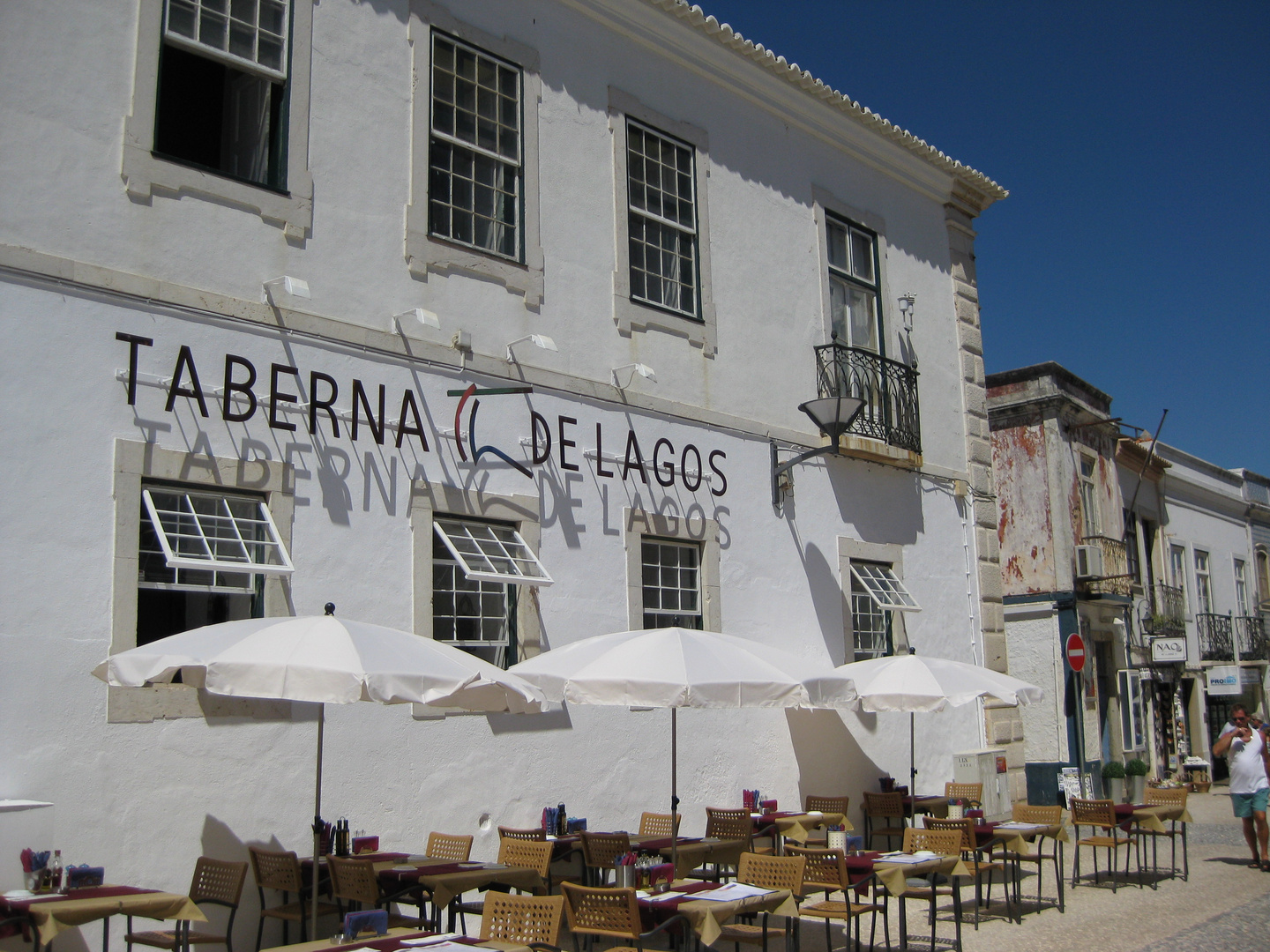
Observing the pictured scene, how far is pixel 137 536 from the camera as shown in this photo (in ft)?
21.6

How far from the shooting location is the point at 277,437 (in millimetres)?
7355

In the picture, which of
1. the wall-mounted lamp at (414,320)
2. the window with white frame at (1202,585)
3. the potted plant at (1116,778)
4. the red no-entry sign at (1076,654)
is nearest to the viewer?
the wall-mounted lamp at (414,320)

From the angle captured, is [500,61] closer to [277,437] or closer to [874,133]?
[277,437]

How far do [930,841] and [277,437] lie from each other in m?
5.06

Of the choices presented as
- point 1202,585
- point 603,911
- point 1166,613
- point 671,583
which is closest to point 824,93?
point 671,583

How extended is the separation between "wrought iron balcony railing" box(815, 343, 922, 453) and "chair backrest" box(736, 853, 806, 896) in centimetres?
578

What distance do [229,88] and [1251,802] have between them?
10.6 m

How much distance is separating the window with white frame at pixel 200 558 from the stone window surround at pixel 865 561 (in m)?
6.07

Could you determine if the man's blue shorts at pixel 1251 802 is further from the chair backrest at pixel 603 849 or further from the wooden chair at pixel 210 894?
the wooden chair at pixel 210 894

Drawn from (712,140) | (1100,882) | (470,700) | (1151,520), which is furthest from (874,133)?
(1151,520)

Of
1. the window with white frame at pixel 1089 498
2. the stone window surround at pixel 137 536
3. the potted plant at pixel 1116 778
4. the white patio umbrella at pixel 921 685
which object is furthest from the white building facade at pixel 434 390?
the window with white frame at pixel 1089 498

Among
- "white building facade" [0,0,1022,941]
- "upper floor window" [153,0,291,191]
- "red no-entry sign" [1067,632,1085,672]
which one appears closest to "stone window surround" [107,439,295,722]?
"white building facade" [0,0,1022,941]

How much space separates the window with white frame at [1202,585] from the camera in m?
25.2

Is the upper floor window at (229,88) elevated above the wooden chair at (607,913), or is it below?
above
